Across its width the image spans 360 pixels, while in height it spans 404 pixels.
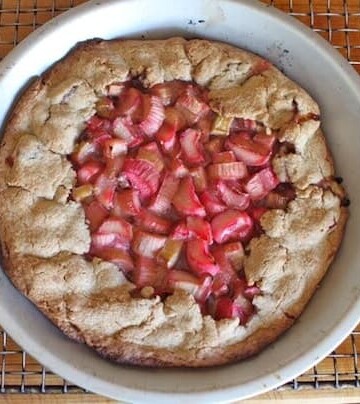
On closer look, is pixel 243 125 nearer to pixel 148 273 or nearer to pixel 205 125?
pixel 205 125

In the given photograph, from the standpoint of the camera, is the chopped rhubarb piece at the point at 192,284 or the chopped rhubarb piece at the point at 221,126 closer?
the chopped rhubarb piece at the point at 192,284

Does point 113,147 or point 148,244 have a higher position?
point 113,147

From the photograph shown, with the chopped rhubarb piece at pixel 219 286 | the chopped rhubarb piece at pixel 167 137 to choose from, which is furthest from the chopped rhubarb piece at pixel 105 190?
the chopped rhubarb piece at pixel 219 286

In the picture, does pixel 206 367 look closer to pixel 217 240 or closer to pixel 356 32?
pixel 217 240

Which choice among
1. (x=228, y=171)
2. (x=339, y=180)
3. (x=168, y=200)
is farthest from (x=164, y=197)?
(x=339, y=180)

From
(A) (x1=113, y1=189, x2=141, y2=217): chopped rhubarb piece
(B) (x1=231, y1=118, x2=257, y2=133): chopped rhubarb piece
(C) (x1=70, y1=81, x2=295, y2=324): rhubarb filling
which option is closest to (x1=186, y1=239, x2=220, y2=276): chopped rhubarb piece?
(C) (x1=70, y1=81, x2=295, y2=324): rhubarb filling

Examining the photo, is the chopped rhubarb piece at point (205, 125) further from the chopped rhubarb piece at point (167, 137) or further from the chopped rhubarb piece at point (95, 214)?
the chopped rhubarb piece at point (95, 214)

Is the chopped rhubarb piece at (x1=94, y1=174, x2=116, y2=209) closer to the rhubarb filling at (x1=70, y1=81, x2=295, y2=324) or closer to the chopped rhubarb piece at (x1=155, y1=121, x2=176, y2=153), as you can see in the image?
the rhubarb filling at (x1=70, y1=81, x2=295, y2=324)
